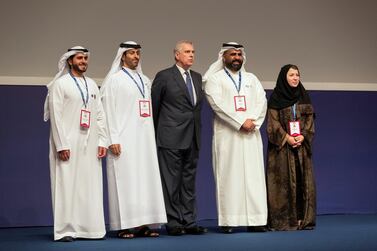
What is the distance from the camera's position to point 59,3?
8.31 meters

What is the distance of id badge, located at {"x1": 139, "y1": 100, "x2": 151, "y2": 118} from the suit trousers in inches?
13.0

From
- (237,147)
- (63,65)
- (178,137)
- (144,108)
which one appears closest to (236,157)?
(237,147)

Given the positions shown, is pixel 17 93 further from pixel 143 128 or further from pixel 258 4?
pixel 258 4

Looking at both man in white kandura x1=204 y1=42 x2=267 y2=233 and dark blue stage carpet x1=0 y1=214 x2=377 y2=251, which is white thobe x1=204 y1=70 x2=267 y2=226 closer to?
man in white kandura x1=204 y1=42 x2=267 y2=233

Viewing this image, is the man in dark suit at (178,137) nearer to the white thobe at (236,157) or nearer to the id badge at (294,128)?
the white thobe at (236,157)

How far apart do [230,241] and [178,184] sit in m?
0.86

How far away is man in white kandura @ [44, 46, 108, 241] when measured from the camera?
6367 mm

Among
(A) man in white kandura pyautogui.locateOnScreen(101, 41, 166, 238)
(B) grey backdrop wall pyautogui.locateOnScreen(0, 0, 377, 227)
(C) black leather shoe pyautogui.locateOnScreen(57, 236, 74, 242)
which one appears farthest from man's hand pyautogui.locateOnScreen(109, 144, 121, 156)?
(B) grey backdrop wall pyautogui.locateOnScreen(0, 0, 377, 227)

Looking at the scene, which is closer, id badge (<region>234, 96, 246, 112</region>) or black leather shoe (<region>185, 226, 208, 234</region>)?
black leather shoe (<region>185, 226, 208, 234</region>)

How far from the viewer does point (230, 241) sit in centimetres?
613

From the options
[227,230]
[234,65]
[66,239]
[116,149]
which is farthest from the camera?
[234,65]

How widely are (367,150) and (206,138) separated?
1.97 m

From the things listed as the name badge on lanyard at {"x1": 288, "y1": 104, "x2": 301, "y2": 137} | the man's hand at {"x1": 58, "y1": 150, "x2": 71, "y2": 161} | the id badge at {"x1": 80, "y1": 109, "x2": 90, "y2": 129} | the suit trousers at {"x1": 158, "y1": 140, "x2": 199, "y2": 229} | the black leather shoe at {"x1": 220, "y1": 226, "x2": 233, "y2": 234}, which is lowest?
the black leather shoe at {"x1": 220, "y1": 226, "x2": 233, "y2": 234}

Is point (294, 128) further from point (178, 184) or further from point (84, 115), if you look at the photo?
point (84, 115)
